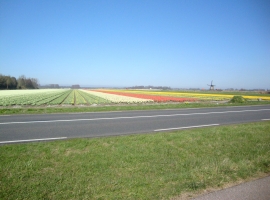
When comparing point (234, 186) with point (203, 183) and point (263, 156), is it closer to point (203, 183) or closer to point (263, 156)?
point (203, 183)

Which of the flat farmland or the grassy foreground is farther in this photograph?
the flat farmland

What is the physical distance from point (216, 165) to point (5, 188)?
4961 millimetres

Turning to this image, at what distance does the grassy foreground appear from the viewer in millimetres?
3289

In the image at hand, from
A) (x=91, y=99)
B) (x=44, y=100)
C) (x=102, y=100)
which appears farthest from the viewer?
(x=91, y=99)

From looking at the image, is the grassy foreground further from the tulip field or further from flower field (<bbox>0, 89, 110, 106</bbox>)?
flower field (<bbox>0, 89, 110, 106</bbox>)

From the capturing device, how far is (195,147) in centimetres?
579

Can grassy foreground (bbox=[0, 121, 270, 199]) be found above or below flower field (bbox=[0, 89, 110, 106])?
below

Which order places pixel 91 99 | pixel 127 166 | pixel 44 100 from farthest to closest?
pixel 91 99
pixel 44 100
pixel 127 166

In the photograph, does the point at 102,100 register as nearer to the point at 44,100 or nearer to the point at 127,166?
the point at 44,100

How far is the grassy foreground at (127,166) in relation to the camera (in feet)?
10.8

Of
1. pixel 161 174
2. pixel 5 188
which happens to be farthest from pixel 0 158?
pixel 161 174

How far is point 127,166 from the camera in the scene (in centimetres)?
431

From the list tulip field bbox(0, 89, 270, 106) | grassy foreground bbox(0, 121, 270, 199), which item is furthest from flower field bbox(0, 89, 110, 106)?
grassy foreground bbox(0, 121, 270, 199)

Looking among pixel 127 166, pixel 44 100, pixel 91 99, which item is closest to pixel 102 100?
pixel 91 99
